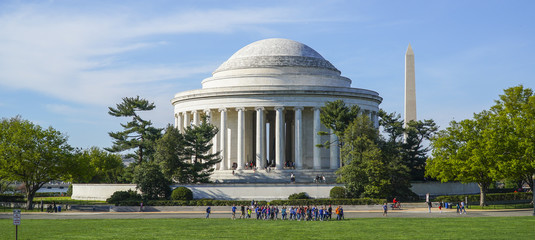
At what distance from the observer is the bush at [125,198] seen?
69188 millimetres

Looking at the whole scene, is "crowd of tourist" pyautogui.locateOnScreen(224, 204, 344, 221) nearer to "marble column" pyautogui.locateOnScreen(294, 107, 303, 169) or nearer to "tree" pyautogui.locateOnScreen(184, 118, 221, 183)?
"tree" pyautogui.locateOnScreen(184, 118, 221, 183)

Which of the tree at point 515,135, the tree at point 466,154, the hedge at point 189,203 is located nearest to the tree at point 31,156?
the hedge at point 189,203

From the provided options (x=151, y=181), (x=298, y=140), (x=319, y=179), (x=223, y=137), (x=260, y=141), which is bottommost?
(x=151, y=181)

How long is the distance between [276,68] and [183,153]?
872 inches

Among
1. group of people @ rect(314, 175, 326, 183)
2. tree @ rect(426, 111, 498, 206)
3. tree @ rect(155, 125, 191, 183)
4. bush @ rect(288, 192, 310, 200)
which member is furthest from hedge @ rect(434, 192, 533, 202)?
tree @ rect(155, 125, 191, 183)

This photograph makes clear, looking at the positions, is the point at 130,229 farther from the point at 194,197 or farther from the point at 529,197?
the point at 529,197

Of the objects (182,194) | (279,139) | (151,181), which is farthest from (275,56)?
(151,181)

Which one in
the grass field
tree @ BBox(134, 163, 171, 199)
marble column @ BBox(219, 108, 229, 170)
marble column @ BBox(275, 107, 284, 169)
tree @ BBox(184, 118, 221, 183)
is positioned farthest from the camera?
marble column @ BBox(219, 108, 229, 170)

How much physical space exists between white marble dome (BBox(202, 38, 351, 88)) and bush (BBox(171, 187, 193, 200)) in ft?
79.1

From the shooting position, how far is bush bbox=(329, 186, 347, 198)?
7150 centimetres

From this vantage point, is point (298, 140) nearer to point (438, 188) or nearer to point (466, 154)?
point (438, 188)

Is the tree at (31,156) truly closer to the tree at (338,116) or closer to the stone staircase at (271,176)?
the stone staircase at (271,176)

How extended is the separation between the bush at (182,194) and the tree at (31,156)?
44.2 ft

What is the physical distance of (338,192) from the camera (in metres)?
71.6
